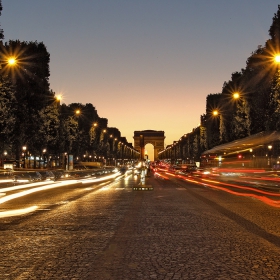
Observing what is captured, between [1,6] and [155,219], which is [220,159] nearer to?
[1,6]

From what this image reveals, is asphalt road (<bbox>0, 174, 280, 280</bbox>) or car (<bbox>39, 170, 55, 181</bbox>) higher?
car (<bbox>39, 170, 55, 181</bbox>)

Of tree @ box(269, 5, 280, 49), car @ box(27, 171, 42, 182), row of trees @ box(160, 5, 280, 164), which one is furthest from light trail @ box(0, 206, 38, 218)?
tree @ box(269, 5, 280, 49)

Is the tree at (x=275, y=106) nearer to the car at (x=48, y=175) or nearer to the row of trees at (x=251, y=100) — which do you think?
the row of trees at (x=251, y=100)

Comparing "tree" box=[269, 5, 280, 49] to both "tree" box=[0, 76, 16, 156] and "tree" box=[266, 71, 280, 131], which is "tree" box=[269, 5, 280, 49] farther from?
"tree" box=[0, 76, 16, 156]

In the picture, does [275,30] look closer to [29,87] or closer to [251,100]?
[251,100]

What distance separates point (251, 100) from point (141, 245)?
57.8m

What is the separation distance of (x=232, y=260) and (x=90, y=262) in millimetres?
2080

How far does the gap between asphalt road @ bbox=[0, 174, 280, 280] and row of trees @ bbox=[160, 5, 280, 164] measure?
1834 cm

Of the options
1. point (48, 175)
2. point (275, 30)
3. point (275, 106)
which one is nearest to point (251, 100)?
point (275, 30)

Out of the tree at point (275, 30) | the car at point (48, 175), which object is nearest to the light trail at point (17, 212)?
the car at point (48, 175)

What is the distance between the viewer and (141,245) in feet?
26.9

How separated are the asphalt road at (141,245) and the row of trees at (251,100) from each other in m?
18.3

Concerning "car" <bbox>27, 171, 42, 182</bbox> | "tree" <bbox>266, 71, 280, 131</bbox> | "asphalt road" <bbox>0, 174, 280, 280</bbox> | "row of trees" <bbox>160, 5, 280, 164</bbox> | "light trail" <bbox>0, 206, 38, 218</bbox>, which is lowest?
"asphalt road" <bbox>0, 174, 280, 280</bbox>

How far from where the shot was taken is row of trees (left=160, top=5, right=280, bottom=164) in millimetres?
42369
